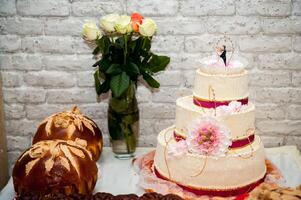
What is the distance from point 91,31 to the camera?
5.50ft

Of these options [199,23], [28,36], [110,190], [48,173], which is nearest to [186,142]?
[110,190]

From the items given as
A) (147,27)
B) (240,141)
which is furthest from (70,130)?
(240,141)

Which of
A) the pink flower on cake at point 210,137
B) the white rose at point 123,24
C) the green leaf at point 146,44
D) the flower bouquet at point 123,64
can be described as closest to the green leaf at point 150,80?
the flower bouquet at point 123,64

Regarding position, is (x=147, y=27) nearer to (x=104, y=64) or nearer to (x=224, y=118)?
(x=104, y=64)

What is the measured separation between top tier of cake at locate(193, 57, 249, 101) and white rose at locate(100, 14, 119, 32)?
16.9 inches

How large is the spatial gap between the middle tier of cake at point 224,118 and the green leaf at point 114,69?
0.32 meters

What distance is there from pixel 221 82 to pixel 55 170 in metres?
0.63

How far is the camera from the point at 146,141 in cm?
199

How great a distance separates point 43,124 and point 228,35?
0.88m

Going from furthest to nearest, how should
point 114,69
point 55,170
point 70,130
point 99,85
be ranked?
point 99,85
point 114,69
point 70,130
point 55,170

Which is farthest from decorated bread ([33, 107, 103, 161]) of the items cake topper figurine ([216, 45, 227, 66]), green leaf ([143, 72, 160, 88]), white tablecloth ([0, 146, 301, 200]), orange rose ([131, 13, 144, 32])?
cake topper figurine ([216, 45, 227, 66])

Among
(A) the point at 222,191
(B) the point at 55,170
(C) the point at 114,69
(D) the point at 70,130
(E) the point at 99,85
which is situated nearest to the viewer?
(B) the point at 55,170

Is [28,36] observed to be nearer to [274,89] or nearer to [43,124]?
[43,124]

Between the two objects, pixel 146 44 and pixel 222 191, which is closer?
pixel 222 191
